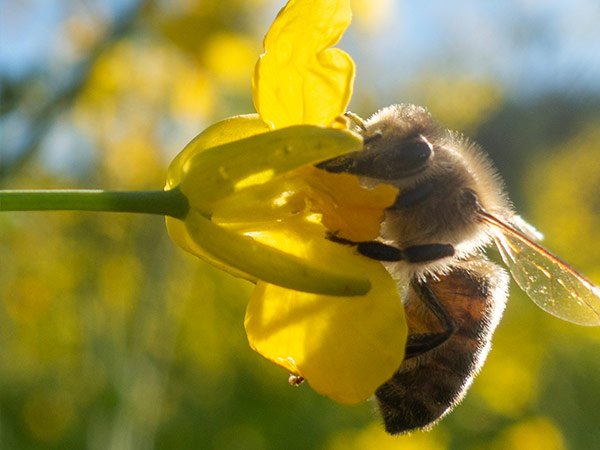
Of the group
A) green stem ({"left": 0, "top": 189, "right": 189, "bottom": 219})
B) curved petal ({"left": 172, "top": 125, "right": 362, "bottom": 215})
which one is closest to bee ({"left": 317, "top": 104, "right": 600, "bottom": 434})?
curved petal ({"left": 172, "top": 125, "right": 362, "bottom": 215})

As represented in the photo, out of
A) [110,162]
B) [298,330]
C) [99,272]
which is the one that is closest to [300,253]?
[298,330]

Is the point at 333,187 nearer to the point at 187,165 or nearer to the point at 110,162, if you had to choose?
the point at 187,165

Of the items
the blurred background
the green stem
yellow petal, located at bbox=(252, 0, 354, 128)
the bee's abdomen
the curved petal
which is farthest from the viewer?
the blurred background

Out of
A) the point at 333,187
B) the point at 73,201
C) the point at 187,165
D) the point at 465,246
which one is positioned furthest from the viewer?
the point at 465,246

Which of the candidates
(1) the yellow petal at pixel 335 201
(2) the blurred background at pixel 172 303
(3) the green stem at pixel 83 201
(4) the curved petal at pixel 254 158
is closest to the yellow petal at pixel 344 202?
(1) the yellow petal at pixel 335 201

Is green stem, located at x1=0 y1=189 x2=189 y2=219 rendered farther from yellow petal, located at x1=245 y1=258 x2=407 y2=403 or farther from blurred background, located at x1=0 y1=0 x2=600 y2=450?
blurred background, located at x1=0 y1=0 x2=600 y2=450
